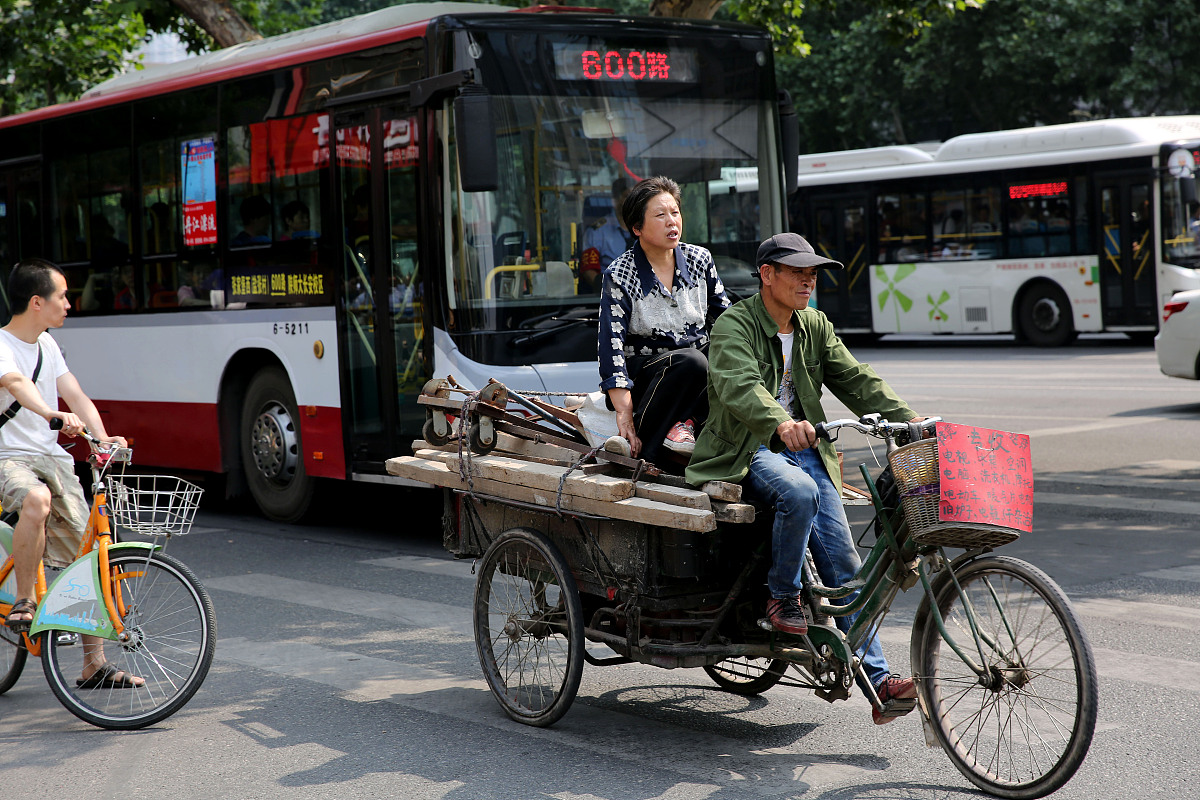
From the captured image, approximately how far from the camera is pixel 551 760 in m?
4.50

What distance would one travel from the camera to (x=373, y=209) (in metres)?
8.66

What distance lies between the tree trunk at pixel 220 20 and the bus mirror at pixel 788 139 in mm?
7964

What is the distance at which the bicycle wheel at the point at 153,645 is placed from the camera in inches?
197

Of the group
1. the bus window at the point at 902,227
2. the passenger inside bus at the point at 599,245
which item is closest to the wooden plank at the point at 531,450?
the passenger inside bus at the point at 599,245

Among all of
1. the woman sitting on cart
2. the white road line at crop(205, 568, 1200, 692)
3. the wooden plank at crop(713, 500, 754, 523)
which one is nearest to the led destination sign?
the white road line at crop(205, 568, 1200, 692)

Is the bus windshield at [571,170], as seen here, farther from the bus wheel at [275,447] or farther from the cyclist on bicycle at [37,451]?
the cyclist on bicycle at [37,451]

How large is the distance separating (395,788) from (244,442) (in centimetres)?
602

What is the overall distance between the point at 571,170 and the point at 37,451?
3.80 m

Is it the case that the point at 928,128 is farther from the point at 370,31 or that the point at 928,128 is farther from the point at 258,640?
the point at 258,640

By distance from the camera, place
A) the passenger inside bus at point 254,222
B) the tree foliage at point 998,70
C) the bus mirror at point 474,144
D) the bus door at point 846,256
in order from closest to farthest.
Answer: the bus mirror at point 474,144 < the passenger inside bus at point 254,222 < the bus door at point 846,256 < the tree foliage at point 998,70

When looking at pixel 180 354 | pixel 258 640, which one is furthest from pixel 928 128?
pixel 258 640

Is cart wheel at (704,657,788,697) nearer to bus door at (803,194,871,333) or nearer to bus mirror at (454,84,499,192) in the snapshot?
bus mirror at (454,84,499,192)

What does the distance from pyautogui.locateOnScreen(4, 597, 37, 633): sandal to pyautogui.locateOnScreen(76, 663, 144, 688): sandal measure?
0.31m

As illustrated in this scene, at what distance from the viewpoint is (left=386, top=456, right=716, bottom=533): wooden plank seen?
4.18 meters
